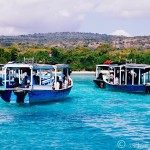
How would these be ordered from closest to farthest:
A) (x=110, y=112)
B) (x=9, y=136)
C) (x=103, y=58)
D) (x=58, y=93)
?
1. (x=9, y=136)
2. (x=110, y=112)
3. (x=58, y=93)
4. (x=103, y=58)

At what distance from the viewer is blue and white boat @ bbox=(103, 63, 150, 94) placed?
158 feet

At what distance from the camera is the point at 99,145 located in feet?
72.4

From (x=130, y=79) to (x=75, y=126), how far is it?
2469 cm

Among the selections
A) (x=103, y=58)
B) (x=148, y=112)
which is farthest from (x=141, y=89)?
(x=103, y=58)

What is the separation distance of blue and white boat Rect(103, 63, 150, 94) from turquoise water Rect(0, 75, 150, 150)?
9.29 metres

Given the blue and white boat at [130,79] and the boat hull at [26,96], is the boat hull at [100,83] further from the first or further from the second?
the boat hull at [26,96]

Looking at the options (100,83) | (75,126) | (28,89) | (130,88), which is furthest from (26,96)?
(100,83)

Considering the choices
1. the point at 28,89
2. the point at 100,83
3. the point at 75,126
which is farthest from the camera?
the point at 100,83

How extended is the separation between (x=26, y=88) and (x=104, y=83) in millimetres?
23081

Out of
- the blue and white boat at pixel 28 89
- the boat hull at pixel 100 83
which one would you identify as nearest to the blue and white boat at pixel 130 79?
the boat hull at pixel 100 83

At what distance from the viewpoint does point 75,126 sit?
86.9 feet

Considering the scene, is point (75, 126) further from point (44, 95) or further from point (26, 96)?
point (44, 95)

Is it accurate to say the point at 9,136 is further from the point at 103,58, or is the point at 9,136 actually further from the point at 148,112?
the point at 103,58

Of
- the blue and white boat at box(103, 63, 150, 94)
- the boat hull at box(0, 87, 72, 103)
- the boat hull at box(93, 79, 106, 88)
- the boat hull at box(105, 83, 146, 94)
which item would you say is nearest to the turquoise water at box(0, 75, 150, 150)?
the boat hull at box(0, 87, 72, 103)
